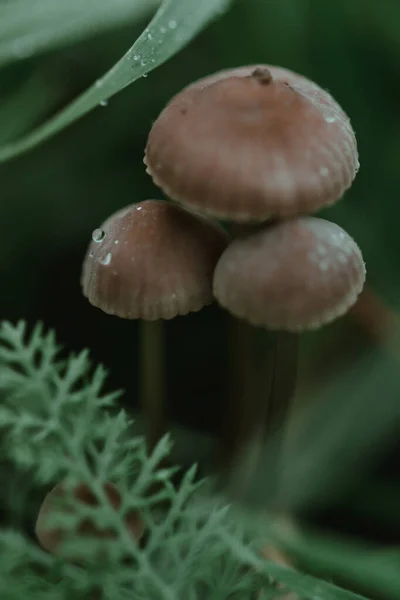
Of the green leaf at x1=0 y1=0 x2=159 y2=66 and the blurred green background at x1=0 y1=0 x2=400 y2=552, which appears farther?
the blurred green background at x1=0 y1=0 x2=400 y2=552

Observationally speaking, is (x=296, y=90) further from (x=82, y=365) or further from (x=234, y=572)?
(x=234, y=572)

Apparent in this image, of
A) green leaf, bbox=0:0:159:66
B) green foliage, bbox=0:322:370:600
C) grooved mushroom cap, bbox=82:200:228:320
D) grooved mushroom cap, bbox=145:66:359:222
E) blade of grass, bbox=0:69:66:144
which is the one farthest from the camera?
blade of grass, bbox=0:69:66:144

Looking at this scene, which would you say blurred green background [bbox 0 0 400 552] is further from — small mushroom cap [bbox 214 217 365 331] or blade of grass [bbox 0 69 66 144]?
small mushroom cap [bbox 214 217 365 331]

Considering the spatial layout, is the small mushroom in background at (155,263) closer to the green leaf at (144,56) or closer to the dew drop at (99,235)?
the dew drop at (99,235)

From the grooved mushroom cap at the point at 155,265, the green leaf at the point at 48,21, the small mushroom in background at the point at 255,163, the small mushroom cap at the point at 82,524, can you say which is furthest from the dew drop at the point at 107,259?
the green leaf at the point at 48,21

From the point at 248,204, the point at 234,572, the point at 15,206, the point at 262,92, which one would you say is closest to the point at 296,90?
the point at 262,92

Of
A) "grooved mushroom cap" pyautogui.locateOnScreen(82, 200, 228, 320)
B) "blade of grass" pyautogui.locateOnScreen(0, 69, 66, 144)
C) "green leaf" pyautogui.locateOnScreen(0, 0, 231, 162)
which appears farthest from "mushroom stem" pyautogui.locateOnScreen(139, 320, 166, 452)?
"blade of grass" pyautogui.locateOnScreen(0, 69, 66, 144)
